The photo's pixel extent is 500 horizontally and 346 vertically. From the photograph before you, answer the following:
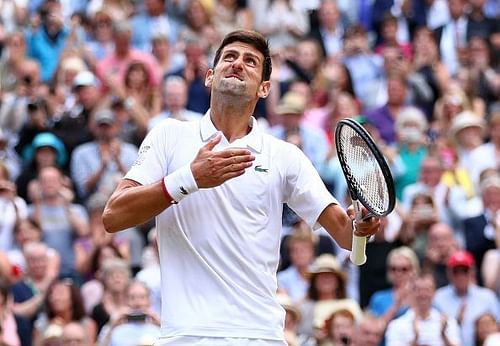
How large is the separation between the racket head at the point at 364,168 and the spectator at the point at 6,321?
5407 millimetres

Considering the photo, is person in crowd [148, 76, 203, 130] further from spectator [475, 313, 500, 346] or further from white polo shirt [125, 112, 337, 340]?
white polo shirt [125, 112, 337, 340]

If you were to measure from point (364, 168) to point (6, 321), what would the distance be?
5.84 metres

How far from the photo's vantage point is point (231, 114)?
6.80 metres

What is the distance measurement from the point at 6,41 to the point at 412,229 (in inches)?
234

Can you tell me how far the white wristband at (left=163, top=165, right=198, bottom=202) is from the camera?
6.26 m

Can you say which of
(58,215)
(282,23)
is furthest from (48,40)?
(58,215)

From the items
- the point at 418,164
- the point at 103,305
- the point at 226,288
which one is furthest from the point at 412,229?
the point at 226,288

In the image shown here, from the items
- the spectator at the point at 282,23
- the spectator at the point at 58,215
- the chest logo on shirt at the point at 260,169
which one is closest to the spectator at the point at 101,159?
the spectator at the point at 58,215

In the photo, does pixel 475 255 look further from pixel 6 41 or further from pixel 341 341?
pixel 6 41

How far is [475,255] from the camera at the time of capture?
44.2ft

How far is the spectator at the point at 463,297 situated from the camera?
1225cm

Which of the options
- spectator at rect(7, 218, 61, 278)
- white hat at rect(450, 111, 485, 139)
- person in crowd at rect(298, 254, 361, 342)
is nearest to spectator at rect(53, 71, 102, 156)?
spectator at rect(7, 218, 61, 278)

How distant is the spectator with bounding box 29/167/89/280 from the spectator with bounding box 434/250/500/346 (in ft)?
10.6

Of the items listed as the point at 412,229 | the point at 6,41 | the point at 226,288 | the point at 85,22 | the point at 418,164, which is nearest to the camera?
the point at 226,288
